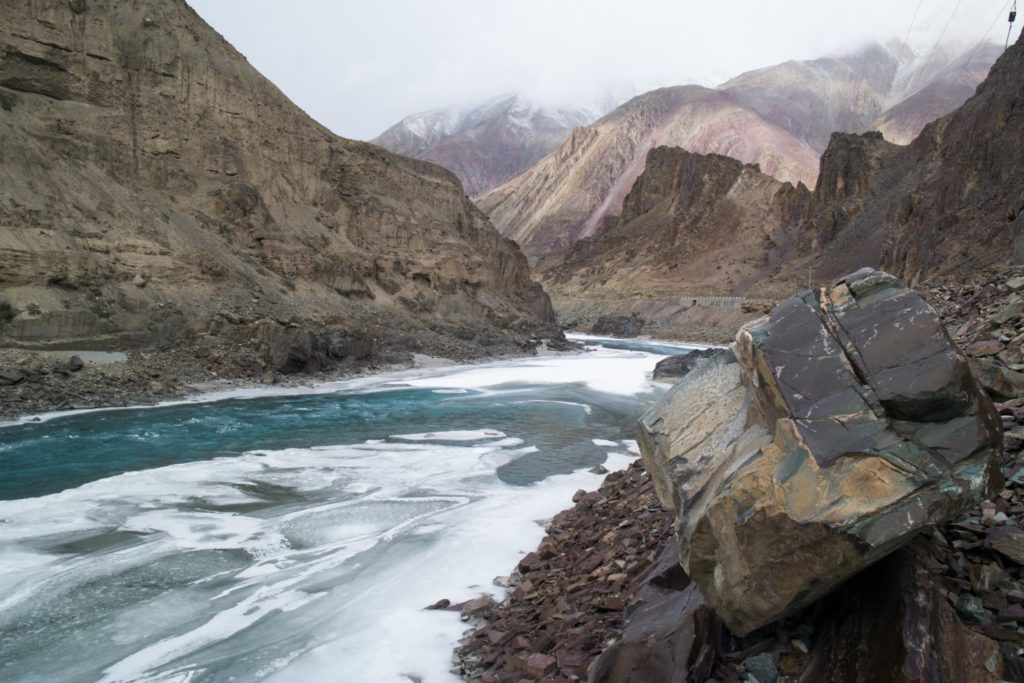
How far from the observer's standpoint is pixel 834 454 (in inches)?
113

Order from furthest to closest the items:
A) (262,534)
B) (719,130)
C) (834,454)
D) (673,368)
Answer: (719,130)
(673,368)
(262,534)
(834,454)

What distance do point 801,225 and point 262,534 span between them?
260 feet

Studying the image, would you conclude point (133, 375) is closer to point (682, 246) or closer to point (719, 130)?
point (682, 246)

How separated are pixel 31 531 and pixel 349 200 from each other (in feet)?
103

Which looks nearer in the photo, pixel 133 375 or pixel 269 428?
pixel 269 428

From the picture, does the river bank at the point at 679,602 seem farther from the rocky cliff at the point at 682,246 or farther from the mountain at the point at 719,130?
the mountain at the point at 719,130

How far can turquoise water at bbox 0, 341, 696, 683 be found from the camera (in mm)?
5148

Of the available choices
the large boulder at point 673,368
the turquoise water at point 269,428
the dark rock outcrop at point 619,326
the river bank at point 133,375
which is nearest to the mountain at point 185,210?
the river bank at point 133,375

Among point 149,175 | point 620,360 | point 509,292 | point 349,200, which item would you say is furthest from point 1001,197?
point 149,175

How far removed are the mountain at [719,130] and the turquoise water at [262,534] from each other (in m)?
121

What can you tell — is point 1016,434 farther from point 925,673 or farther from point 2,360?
point 2,360

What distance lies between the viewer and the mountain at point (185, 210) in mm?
21250

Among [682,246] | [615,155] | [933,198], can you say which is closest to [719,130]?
[615,155]

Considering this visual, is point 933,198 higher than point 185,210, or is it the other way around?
point 185,210
